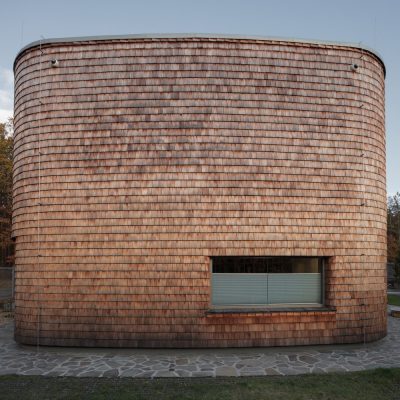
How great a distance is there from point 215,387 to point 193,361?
1394 millimetres

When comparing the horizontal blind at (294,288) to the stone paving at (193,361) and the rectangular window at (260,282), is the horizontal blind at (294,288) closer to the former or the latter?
the rectangular window at (260,282)

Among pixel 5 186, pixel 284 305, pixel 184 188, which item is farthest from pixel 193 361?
pixel 5 186

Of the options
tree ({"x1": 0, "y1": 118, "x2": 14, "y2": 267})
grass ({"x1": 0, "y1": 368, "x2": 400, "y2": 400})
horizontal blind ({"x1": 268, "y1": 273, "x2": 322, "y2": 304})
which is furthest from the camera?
tree ({"x1": 0, "y1": 118, "x2": 14, "y2": 267})

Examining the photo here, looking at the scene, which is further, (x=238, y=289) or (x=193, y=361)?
(x=238, y=289)

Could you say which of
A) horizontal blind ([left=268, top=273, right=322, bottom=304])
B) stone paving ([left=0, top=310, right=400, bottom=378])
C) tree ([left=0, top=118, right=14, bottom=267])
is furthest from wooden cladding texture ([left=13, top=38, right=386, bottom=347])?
tree ([left=0, top=118, right=14, bottom=267])

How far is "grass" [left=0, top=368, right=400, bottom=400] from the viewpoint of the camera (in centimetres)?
518

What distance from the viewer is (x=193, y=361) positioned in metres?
6.84

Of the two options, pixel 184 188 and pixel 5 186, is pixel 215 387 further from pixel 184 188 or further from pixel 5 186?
pixel 5 186

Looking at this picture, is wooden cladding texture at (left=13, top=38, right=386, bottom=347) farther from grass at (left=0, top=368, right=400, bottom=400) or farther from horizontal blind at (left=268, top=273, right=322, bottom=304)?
grass at (left=0, top=368, right=400, bottom=400)

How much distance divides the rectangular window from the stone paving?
38.0 inches

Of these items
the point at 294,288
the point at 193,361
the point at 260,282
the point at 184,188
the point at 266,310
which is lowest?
the point at 193,361

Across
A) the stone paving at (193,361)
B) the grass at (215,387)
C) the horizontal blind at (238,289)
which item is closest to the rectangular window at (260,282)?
the horizontal blind at (238,289)

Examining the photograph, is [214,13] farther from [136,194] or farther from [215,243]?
[215,243]

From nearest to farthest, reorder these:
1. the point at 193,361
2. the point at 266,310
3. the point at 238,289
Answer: the point at 193,361
the point at 266,310
the point at 238,289
